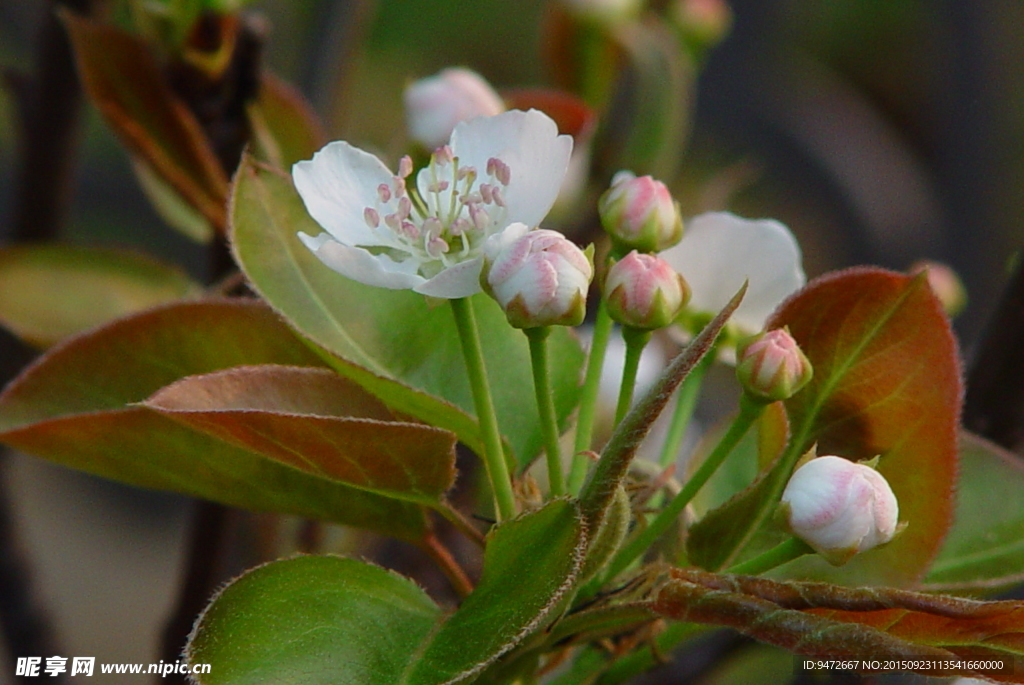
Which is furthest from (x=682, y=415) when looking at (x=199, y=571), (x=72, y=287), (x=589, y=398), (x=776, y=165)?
(x=776, y=165)

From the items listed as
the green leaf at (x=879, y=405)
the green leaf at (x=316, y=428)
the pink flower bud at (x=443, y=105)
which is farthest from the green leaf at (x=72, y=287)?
the green leaf at (x=879, y=405)

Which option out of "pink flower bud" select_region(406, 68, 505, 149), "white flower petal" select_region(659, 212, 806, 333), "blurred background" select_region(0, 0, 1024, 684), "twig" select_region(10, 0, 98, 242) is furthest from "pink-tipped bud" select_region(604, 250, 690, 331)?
"blurred background" select_region(0, 0, 1024, 684)

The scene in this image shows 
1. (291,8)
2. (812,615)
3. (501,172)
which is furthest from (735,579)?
(291,8)

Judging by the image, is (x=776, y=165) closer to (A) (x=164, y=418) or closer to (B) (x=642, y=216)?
(B) (x=642, y=216)

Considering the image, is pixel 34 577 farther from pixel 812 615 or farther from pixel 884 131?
pixel 884 131

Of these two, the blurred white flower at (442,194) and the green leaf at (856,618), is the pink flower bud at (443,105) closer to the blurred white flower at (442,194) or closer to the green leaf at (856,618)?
the blurred white flower at (442,194)
